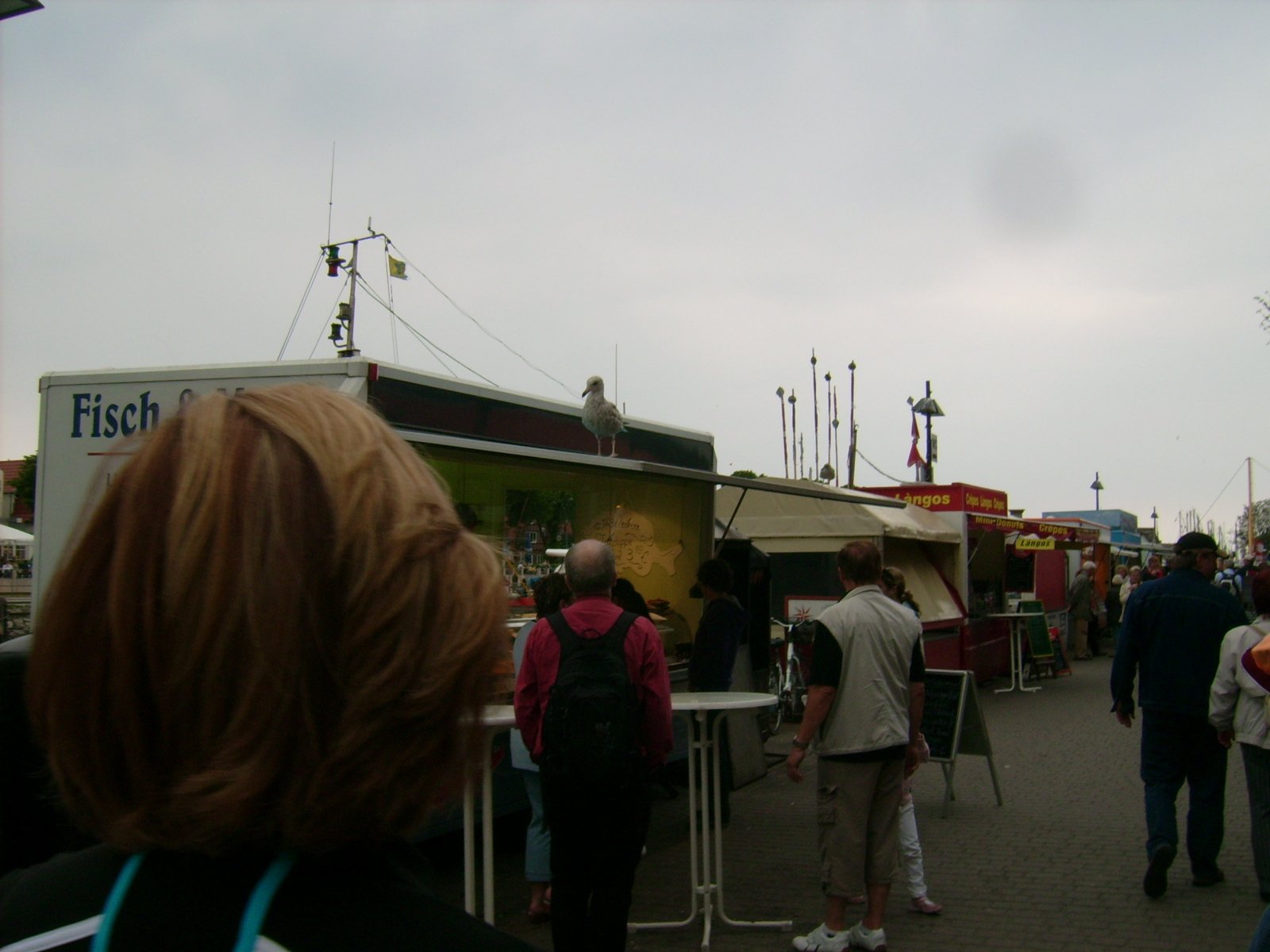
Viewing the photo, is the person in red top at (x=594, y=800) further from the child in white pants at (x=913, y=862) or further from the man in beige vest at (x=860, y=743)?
the child in white pants at (x=913, y=862)

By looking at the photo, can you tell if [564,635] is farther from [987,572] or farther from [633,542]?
[987,572]

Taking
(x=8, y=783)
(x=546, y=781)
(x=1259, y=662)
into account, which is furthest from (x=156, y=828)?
(x=1259, y=662)

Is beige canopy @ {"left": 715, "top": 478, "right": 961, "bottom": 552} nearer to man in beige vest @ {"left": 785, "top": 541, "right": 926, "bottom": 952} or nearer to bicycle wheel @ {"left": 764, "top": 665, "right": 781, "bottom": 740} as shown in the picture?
bicycle wheel @ {"left": 764, "top": 665, "right": 781, "bottom": 740}

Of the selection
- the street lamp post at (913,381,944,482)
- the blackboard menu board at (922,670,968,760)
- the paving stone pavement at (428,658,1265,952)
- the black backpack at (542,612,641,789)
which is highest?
the street lamp post at (913,381,944,482)

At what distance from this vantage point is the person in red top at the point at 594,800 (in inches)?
168

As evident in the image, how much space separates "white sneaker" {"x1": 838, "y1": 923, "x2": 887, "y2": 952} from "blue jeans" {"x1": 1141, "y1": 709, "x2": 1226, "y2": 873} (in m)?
1.75

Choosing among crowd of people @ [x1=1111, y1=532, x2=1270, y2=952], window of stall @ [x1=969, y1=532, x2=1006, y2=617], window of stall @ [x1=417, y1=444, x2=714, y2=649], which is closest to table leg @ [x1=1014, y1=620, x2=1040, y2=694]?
window of stall @ [x1=969, y1=532, x2=1006, y2=617]

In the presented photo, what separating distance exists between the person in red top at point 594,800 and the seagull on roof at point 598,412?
3149 millimetres

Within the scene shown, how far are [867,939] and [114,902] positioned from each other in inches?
195

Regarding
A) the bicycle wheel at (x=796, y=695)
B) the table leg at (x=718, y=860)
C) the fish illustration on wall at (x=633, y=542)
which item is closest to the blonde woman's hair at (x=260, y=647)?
the table leg at (x=718, y=860)

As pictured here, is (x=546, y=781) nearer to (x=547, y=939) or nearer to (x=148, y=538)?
(x=547, y=939)

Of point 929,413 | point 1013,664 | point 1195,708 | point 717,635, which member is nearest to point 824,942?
point 1195,708

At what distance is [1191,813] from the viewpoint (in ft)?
20.7

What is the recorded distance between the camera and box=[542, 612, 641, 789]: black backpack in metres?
4.14
